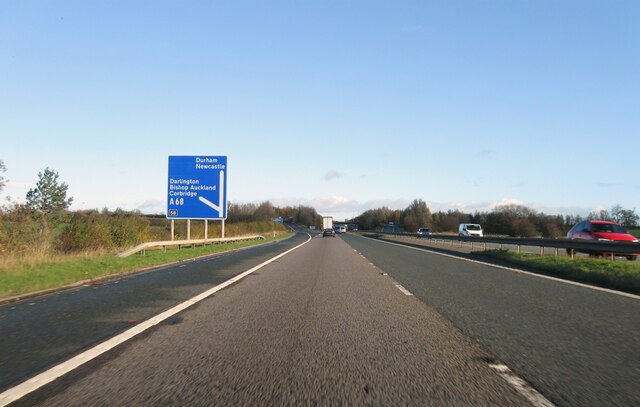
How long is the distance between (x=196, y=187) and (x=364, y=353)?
92.5 ft

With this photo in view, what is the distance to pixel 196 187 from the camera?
107 ft

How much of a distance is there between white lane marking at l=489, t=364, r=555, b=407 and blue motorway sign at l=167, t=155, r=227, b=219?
28.9 metres

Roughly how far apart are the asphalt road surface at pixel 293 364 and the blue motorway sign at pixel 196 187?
951 inches

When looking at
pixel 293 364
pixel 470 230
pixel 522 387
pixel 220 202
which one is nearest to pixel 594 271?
pixel 522 387

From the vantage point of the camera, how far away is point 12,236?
21.7m

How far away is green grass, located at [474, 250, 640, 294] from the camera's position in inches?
512

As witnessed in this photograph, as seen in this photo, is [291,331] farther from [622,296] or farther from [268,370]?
[622,296]

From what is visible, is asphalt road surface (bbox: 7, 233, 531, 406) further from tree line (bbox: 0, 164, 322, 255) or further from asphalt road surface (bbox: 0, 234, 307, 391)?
tree line (bbox: 0, 164, 322, 255)

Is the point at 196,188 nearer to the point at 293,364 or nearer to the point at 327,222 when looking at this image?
the point at 293,364

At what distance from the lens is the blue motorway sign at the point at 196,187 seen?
32.3m

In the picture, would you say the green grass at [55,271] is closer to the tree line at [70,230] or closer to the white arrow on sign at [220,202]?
the tree line at [70,230]

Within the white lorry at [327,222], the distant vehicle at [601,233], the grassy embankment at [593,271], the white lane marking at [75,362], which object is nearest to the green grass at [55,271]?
the white lane marking at [75,362]

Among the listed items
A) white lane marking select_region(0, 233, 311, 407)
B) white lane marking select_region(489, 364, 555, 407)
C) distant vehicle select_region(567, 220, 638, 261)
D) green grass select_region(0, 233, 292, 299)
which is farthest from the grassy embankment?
green grass select_region(0, 233, 292, 299)

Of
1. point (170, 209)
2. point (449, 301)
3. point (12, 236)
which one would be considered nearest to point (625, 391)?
point (449, 301)
